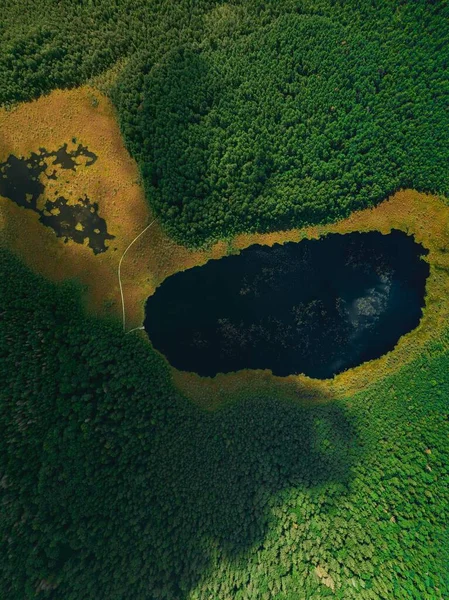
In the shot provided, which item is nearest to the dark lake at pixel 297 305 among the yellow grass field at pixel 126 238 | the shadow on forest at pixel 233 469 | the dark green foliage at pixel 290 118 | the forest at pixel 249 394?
the yellow grass field at pixel 126 238

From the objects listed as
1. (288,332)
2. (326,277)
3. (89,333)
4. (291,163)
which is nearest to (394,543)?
(288,332)

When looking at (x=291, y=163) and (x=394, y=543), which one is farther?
(x=291, y=163)

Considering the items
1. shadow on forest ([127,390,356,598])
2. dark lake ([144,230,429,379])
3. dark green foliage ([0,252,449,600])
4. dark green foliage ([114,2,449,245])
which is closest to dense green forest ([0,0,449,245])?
dark green foliage ([114,2,449,245])

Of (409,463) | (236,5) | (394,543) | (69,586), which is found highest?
(236,5)

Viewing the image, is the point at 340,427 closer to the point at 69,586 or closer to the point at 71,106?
the point at 69,586

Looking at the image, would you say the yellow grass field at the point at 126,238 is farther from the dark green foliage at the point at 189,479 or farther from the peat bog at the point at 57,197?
the dark green foliage at the point at 189,479

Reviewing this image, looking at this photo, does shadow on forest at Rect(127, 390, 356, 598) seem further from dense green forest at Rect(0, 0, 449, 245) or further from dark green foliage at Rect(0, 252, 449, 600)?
dense green forest at Rect(0, 0, 449, 245)

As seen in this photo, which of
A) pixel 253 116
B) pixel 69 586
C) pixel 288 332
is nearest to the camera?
pixel 69 586
